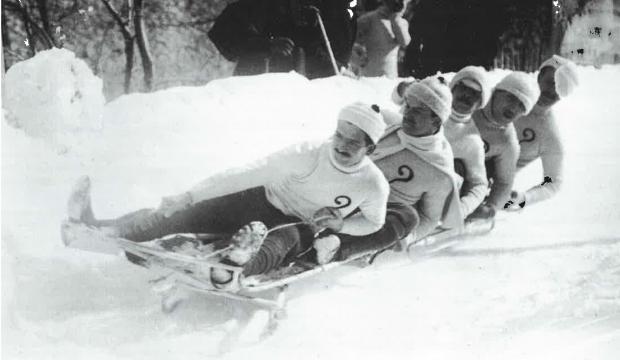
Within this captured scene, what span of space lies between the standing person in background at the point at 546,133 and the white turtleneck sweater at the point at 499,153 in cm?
3

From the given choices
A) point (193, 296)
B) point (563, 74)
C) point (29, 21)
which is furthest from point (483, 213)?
point (29, 21)

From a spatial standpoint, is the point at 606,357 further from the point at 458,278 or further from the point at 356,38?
the point at 356,38

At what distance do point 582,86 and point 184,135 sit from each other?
1611 mm

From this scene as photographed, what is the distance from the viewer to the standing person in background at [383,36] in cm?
277

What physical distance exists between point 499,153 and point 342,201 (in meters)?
0.78

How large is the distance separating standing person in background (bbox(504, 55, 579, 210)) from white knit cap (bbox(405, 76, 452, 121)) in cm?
43

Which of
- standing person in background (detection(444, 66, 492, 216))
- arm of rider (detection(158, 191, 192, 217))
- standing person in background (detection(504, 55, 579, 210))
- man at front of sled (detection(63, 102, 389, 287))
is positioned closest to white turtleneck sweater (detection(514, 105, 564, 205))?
standing person in background (detection(504, 55, 579, 210))

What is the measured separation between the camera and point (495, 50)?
2.97 meters

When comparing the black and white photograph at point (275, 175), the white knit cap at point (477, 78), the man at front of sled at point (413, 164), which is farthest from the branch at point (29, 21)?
the white knit cap at point (477, 78)

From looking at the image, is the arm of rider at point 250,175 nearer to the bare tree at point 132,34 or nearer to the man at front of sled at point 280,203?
the man at front of sled at point 280,203

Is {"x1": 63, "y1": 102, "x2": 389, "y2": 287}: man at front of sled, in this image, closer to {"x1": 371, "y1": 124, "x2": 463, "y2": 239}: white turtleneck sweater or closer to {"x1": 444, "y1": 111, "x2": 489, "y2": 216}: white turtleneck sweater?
{"x1": 371, "y1": 124, "x2": 463, "y2": 239}: white turtleneck sweater

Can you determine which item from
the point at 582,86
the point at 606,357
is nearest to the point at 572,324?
the point at 606,357

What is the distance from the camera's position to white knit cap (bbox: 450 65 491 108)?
289cm

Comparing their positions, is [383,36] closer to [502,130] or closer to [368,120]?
[368,120]
